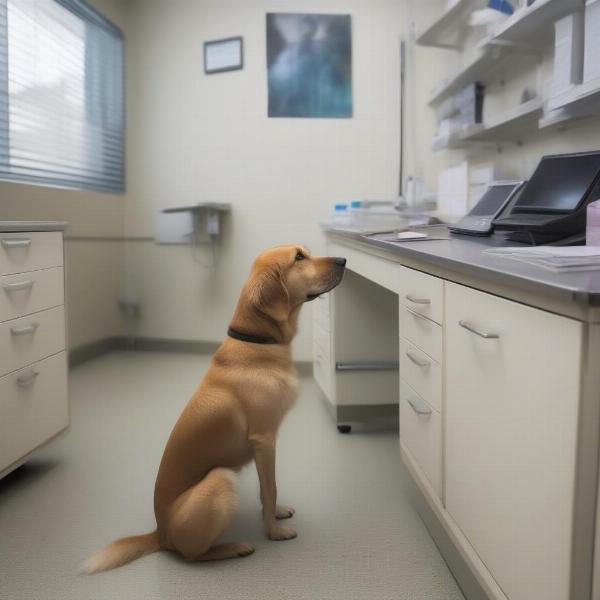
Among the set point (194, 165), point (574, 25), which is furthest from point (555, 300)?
point (194, 165)

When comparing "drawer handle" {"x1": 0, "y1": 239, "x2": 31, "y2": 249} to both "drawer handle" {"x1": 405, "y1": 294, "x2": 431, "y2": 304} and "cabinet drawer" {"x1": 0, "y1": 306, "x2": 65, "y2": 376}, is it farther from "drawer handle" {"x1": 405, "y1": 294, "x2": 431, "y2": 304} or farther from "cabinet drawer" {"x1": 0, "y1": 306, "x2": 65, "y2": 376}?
"drawer handle" {"x1": 405, "y1": 294, "x2": 431, "y2": 304}

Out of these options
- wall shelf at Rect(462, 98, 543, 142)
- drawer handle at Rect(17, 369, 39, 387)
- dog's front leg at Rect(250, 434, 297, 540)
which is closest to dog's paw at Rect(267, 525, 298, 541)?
dog's front leg at Rect(250, 434, 297, 540)

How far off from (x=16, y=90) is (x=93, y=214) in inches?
35.8

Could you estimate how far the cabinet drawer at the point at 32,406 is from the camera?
1.76m

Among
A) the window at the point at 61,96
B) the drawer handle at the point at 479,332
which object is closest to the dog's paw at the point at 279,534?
the drawer handle at the point at 479,332

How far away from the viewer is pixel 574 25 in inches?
65.3

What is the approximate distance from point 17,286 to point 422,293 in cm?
124

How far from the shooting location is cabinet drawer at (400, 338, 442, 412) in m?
1.35

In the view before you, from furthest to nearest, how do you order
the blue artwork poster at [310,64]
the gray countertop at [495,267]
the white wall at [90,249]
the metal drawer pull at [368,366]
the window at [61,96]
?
the blue artwork poster at [310,64]
the white wall at [90,249]
the window at [61,96]
the metal drawer pull at [368,366]
the gray countertop at [495,267]

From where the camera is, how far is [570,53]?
1.65 m

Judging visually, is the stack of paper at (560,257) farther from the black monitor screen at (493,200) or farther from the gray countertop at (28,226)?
the gray countertop at (28,226)

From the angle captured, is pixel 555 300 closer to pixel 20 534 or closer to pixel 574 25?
pixel 574 25

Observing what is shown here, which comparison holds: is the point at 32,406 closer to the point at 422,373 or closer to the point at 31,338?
the point at 31,338

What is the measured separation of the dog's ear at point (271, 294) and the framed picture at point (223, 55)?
8.20 ft
